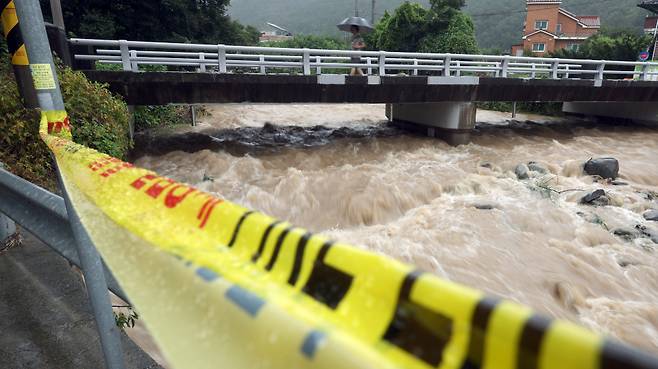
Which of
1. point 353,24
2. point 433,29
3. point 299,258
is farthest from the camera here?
point 433,29

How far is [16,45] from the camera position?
2586 millimetres

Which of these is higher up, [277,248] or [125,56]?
[125,56]

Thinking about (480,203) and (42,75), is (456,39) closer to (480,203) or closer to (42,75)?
(480,203)

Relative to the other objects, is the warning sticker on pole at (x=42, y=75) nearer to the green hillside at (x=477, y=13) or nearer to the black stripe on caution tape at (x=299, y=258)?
the black stripe on caution tape at (x=299, y=258)

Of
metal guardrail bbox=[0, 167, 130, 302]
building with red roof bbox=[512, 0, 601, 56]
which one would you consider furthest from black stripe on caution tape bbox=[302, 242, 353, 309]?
building with red roof bbox=[512, 0, 601, 56]

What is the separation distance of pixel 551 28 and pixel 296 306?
61162 mm

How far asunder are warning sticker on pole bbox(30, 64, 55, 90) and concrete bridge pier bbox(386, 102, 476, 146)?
42.8 ft

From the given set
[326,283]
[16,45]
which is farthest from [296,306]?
[16,45]

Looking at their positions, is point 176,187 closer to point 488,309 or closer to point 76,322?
point 488,309

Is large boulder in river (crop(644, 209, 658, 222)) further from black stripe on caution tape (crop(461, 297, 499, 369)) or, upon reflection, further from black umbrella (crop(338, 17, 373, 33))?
black umbrella (crop(338, 17, 373, 33))

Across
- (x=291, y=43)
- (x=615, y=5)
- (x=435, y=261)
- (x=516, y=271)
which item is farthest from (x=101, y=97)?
(x=615, y=5)

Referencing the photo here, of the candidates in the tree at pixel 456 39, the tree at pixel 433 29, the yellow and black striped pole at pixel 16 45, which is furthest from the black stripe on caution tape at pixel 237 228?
the tree at pixel 433 29

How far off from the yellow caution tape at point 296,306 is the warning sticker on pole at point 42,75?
4.46 feet

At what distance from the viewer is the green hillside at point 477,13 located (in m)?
82.2
